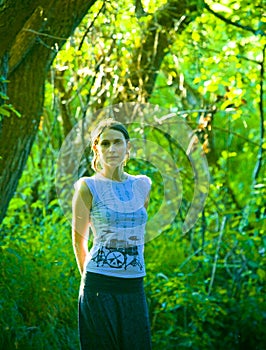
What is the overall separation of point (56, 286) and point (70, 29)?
1.60 meters

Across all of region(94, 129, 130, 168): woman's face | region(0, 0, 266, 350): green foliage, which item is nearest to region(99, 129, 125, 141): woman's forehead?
region(94, 129, 130, 168): woman's face

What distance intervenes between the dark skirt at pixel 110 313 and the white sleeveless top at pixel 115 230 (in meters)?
0.05

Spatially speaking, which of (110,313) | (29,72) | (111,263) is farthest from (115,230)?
(29,72)

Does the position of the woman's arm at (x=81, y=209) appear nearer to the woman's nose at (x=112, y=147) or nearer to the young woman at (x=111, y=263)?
the young woman at (x=111, y=263)

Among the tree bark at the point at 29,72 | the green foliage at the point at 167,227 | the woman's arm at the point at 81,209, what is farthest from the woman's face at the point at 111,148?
the green foliage at the point at 167,227

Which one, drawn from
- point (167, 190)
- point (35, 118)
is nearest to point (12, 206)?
point (167, 190)

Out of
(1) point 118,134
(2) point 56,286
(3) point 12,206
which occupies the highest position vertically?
(1) point 118,134

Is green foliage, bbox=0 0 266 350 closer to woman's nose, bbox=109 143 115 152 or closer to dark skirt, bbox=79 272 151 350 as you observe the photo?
dark skirt, bbox=79 272 151 350

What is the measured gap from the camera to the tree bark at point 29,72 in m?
4.39

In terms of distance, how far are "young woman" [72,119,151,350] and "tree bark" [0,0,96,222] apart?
122 centimetres

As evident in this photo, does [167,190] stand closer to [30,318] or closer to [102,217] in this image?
[30,318]

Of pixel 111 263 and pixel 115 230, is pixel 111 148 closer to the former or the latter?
pixel 115 230

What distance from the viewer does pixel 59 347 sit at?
4672mm

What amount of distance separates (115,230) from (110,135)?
44 centimetres
